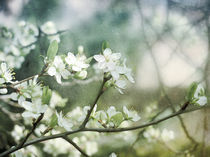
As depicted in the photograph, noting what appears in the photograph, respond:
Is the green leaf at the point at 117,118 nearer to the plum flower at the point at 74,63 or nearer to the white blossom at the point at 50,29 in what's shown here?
the plum flower at the point at 74,63

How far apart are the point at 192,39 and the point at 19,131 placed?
408mm

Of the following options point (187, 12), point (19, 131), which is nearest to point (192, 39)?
point (187, 12)

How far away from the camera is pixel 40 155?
0.53 meters

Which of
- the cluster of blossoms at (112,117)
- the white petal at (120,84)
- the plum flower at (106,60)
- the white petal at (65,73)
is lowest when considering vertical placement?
Result: the cluster of blossoms at (112,117)

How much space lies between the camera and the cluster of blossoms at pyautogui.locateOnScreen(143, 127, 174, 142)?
46 cm

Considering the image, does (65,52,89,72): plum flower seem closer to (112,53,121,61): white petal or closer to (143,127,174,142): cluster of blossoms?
(112,53,121,61): white petal

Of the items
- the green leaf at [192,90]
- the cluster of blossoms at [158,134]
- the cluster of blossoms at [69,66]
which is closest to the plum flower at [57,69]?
the cluster of blossoms at [69,66]

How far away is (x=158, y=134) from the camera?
1.58ft

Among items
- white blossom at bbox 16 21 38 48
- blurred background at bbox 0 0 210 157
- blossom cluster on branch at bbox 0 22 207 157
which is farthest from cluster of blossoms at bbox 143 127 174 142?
white blossom at bbox 16 21 38 48

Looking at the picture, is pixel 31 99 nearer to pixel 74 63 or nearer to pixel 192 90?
pixel 74 63

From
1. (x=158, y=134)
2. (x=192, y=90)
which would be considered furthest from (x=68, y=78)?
(x=158, y=134)

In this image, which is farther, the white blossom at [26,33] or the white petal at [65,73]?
the white blossom at [26,33]

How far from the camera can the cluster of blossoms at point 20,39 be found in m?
0.50

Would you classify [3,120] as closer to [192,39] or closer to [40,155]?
[40,155]
